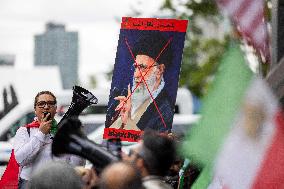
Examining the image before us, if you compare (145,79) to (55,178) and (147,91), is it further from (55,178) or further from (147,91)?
(55,178)

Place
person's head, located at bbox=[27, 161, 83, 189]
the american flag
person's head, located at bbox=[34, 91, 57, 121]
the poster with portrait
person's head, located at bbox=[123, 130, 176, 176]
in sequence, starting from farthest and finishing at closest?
the poster with portrait → person's head, located at bbox=[34, 91, 57, 121] → the american flag → person's head, located at bbox=[123, 130, 176, 176] → person's head, located at bbox=[27, 161, 83, 189]

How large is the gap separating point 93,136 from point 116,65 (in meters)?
5.84

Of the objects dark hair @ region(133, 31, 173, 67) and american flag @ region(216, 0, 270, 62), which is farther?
dark hair @ region(133, 31, 173, 67)

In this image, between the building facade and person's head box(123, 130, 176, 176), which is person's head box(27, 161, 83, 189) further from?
the building facade

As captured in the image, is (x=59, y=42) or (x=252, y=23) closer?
(x=252, y=23)

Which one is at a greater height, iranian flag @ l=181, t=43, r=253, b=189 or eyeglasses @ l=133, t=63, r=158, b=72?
eyeglasses @ l=133, t=63, r=158, b=72

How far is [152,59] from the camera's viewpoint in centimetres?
704

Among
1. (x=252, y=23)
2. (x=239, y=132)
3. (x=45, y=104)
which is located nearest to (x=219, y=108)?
(x=239, y=132)

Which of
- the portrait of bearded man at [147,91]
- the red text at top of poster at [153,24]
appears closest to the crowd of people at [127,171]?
the portrait of bearded man at [147,91]

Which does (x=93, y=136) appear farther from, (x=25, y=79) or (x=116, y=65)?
(x=25, y=79)

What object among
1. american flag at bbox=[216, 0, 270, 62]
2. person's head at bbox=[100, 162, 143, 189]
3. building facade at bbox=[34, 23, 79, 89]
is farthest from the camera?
building facade at bbox=[34, 23, 79, 89]

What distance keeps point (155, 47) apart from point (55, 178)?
3435mm

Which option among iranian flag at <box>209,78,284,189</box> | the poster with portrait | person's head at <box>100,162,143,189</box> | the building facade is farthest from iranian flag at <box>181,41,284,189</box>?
the building facade

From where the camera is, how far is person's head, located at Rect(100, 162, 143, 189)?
3.57 metres
